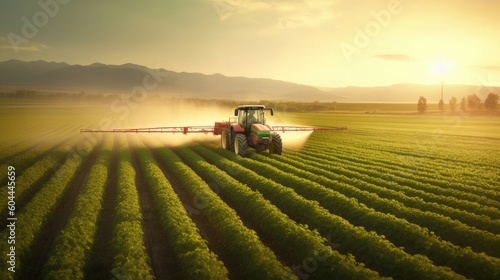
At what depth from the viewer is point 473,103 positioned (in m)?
102

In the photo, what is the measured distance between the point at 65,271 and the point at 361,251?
688 centimetres

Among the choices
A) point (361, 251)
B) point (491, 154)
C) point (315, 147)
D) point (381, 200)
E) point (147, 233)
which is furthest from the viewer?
point (315, 147)

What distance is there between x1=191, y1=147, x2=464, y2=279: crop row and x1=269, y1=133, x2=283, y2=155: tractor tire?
22.5 ft

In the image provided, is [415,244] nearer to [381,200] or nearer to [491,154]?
[381,200]

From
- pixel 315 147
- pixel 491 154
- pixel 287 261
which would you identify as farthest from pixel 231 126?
pixel 491 154

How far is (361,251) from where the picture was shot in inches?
379

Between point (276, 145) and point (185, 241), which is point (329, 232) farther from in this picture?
point (276, 145)

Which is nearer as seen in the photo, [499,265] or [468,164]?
[499,265]

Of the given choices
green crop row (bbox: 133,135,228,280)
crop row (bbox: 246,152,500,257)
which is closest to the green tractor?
crop row (bbox: 246,152,500,257)

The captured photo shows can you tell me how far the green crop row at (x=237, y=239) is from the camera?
8469 millimetres

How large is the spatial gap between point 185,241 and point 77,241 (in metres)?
2.76

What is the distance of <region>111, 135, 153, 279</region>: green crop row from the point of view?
814 centimetres

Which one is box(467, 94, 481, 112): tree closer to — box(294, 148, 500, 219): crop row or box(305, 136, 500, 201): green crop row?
box(305, 136, 500, 201): green crop row

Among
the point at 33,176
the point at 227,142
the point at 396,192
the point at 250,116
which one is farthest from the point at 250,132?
the point at 33,176
